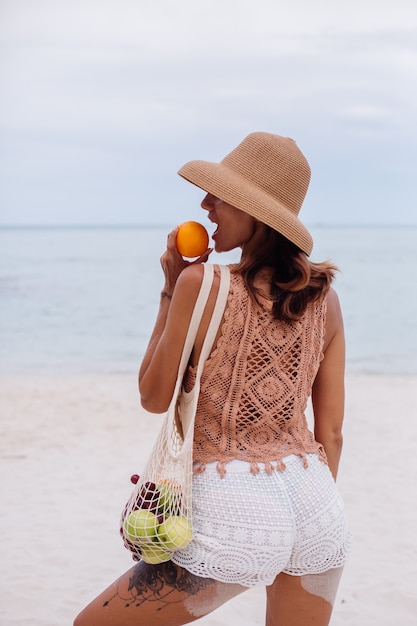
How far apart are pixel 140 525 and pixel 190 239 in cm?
74

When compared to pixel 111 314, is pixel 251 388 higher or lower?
higher

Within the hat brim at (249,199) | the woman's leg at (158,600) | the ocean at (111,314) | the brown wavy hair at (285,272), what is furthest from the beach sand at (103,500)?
the hat brim at (249,199)

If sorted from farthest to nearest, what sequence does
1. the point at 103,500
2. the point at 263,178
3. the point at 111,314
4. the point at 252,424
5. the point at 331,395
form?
the point at 111,314
the point at 103,500
the point at 331,395
the point at 263,178
the point at 252,424

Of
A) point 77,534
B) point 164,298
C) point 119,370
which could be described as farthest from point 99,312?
point 164,298

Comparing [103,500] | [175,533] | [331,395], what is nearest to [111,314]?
[103,500]

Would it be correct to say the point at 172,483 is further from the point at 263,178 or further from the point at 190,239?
the point at 263,178

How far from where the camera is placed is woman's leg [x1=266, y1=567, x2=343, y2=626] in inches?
84.9

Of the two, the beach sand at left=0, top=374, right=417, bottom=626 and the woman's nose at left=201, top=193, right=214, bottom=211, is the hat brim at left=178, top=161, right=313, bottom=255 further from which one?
the beach sand at left=0, top=374, right=417, bottom=626

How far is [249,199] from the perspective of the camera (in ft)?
6.97

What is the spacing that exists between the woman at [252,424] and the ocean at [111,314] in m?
0.60

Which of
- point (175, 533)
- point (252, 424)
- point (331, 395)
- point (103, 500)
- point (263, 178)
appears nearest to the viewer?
point (175, 533)

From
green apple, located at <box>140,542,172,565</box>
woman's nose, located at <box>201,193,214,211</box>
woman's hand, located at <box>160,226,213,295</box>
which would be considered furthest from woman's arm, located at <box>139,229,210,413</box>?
green apple, located at <box>140,542,172,565</box>

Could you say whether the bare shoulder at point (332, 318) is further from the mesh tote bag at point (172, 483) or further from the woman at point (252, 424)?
the mesh tote bag at point (172, 483)

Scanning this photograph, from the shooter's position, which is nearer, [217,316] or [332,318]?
[217,316]
